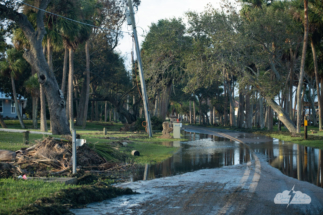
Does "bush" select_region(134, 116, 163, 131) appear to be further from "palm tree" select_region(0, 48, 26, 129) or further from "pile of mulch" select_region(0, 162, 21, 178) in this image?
"pile of mulch" select_region(0, 162, 21, 178)

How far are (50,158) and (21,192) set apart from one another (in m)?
3.51

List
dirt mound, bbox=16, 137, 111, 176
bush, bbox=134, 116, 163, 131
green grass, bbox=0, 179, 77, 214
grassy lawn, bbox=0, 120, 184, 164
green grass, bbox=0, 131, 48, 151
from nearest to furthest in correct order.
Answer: green grass, bbox=0, 179, 77, 214
dirt mound, bbox=16, 137, 111, 176
green grass, bbox=0, 131, 48, 151
grassy lawn, bbox=0, 120, 184, 164
bush, bbox=134, 116, 163, 131

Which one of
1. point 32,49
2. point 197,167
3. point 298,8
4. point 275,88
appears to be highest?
point 298,8

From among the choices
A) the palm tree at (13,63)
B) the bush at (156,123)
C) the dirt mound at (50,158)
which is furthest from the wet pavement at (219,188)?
the palm tree at (13,63)

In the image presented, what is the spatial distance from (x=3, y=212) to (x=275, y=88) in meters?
25.4

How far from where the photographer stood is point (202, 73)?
94.8 ft

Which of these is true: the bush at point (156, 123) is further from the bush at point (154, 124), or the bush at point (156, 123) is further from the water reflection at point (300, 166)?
the water reflection at point (300, 166)

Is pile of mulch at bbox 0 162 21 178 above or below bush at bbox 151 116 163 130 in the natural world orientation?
below

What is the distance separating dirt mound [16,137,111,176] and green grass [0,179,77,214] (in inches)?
63.1

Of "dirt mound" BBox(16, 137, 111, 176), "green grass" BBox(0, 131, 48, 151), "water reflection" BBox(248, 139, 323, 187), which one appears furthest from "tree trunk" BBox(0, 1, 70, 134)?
"water reflection" BBox(248, 139, 323, 187)

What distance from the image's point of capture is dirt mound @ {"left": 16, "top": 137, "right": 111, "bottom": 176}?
9.05 m

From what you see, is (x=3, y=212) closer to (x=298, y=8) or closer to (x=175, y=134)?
(x=175, y=134)

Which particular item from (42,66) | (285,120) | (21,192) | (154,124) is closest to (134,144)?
(42,66)

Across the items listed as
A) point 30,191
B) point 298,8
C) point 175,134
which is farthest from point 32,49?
point 298,8
